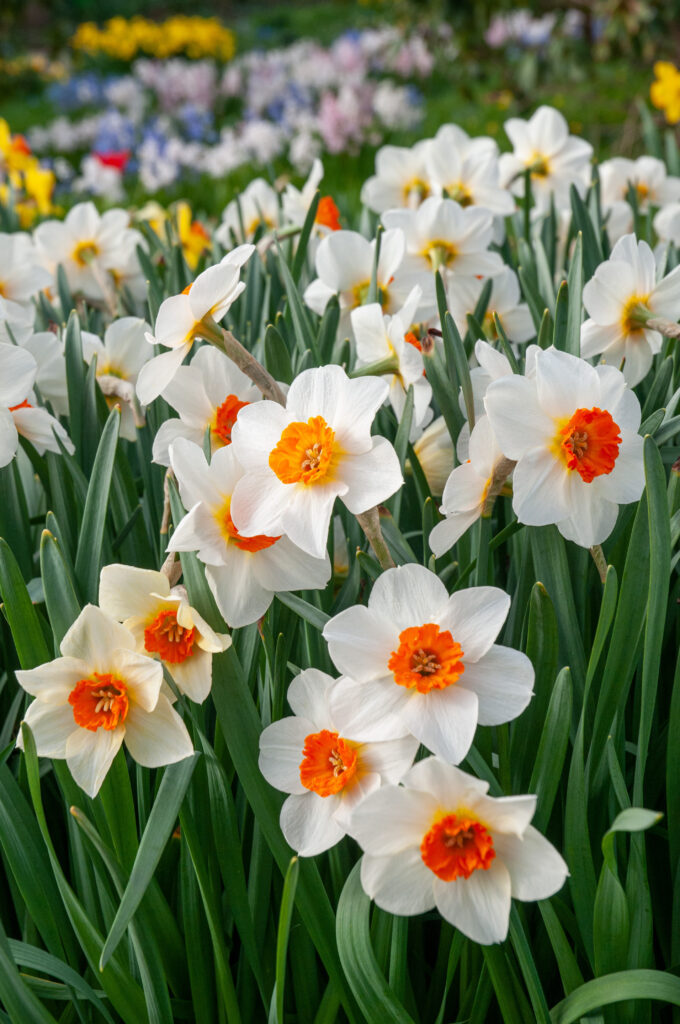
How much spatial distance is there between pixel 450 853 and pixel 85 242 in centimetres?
132

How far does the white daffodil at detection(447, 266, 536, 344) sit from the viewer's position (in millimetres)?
1262

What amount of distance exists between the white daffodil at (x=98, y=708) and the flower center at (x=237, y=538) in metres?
0.10

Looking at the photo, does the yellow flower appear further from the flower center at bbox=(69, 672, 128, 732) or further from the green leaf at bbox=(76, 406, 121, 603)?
the flower center at bbox=(69, 672, 128, 732)

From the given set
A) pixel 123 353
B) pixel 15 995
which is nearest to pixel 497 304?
pixel 123 353

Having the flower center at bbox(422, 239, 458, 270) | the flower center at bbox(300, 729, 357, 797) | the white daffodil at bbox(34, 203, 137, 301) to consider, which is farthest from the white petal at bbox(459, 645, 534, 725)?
the white daffodil at bbox(34, 203, 137, 301)

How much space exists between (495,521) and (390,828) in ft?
1.42

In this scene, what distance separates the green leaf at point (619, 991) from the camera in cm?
66

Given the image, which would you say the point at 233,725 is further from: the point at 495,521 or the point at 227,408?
the point at 495,521

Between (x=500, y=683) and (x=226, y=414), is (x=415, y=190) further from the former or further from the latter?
(x=500, y=683)

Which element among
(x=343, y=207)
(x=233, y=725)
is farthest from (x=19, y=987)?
(x=343, y=207)

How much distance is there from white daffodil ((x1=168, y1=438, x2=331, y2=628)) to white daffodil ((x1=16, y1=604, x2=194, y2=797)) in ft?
0.25

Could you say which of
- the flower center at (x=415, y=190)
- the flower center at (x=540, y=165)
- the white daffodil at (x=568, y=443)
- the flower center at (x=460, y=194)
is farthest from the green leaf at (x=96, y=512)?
the flower center at (x=540, y=165)

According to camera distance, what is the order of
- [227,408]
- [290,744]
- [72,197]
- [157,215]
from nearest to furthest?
[290,744] → [227,408] → [157,215] → [72,197]

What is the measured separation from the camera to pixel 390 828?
632 millimetres
